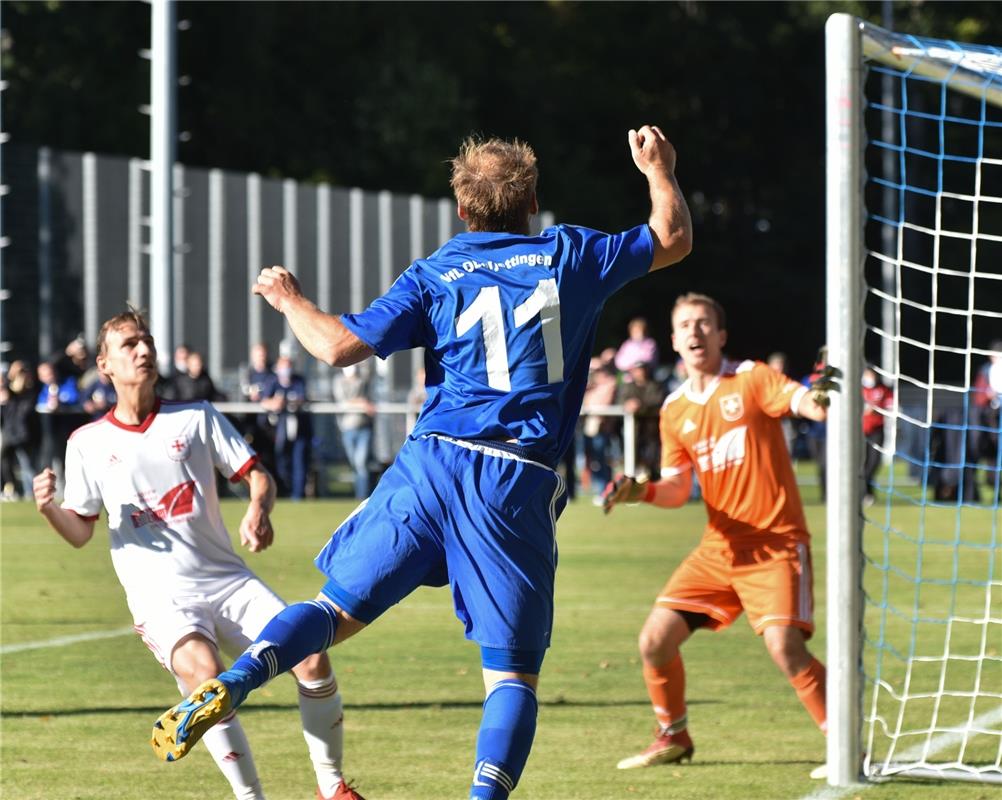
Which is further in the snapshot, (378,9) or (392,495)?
(378,9)

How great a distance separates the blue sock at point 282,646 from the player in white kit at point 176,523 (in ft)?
2.89

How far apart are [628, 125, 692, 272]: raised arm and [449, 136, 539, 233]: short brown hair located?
336 millimetres

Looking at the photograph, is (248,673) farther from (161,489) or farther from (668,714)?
(668,714)

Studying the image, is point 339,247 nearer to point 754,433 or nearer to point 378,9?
point 378,9

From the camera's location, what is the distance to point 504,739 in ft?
15.5

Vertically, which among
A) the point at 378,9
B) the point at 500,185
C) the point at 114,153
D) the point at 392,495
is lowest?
the point at 392,495

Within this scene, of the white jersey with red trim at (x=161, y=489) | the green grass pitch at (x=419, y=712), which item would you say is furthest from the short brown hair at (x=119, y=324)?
the green grass pitch at (x=419, y=712)

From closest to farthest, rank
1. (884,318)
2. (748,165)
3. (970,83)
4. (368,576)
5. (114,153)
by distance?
(368,576) → (970,83) → (114,153) → (884,318) → (748,165)

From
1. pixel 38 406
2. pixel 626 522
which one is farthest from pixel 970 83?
pixel 38 406

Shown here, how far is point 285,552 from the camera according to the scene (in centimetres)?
1509

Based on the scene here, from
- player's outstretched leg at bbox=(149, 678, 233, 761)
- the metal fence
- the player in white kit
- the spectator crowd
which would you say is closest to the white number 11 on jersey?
player's outstretched leg at bbox=(149, 678, 233, 761)

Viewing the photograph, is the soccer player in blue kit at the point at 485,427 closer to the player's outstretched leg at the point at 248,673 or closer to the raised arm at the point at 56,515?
the player's outstretched leg at the point at 248,673

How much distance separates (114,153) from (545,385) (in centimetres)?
3324

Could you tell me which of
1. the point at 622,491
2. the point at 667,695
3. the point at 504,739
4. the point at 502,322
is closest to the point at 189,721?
the point at 504,739
